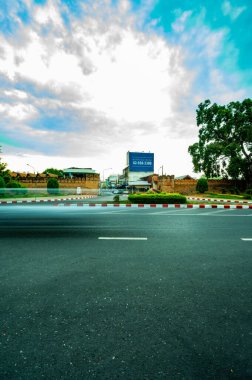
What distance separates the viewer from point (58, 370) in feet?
4.87

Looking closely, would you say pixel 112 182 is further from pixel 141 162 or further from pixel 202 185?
pixel 202 185

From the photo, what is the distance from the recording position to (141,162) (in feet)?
113

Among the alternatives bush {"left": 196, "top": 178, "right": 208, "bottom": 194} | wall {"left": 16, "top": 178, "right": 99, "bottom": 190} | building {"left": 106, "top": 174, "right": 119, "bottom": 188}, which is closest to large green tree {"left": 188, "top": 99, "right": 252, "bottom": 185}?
bush {"left": 196, "top": 178, "right": 208, "bottom": 194}

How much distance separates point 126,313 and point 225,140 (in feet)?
112

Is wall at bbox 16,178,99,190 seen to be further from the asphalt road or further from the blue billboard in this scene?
the asphalt road

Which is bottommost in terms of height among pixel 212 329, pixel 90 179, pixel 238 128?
pixel 212 329

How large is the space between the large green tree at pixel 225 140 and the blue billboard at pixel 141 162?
707 cm

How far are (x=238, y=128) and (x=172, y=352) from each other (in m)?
34.5

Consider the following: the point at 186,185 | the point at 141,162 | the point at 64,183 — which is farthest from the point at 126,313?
the point at 64,183

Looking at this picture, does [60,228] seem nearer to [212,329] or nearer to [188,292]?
[188,292]

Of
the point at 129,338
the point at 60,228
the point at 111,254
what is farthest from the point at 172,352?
the point at 60,228

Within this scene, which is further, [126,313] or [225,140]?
[225,140]

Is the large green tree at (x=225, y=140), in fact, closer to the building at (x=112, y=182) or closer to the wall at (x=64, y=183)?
the wall at (x=64, y=183)

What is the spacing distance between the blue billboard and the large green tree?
278 inches
